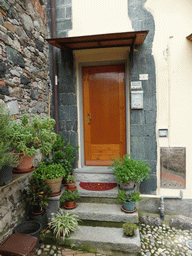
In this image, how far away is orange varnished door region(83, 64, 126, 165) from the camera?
391 cm

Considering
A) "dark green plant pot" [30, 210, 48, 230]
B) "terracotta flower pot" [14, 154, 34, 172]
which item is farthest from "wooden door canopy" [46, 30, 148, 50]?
"dark green plant pot" [30, 210, 48, 230]

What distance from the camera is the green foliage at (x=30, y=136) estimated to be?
2.18 meters

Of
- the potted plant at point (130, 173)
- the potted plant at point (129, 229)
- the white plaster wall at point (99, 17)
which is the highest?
the white plaster wall at point (99, 17)

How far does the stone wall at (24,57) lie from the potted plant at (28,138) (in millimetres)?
376

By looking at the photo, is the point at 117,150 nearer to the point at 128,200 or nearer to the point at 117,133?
the point at 117,133

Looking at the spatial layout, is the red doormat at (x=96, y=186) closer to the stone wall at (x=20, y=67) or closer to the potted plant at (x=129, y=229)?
the potted plant at (x=129, y=229)

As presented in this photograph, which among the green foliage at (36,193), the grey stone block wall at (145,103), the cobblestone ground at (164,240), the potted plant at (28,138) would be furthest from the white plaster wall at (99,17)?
the cobblestone ground at (164,240)

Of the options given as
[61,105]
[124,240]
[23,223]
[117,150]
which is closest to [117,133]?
[117,150]

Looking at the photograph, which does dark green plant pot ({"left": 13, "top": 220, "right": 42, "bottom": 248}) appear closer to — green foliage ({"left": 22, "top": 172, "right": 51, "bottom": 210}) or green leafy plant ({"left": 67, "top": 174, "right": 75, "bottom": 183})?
green foliage ({"left": 22, "top": 172, "right": 51, "bottom": 210})

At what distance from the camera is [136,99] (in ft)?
11.2

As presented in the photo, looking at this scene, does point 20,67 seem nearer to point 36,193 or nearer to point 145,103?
point 36,193

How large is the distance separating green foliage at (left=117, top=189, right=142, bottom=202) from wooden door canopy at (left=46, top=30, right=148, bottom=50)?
2.47 metres

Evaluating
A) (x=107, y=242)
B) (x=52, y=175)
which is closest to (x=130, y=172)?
(x=107, y=242)

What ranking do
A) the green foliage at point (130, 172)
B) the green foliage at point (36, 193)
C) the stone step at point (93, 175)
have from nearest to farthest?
1. the green foliage at point (36, 193)
2. the green foliage at point (130, 172)
3. the stone step at point (93, 175)
